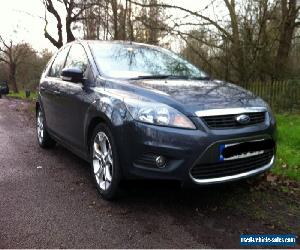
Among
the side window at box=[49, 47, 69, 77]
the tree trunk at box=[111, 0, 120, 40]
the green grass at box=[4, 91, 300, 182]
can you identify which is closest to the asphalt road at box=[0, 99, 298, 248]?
the green grass at box=[4, 91, 300, 182]

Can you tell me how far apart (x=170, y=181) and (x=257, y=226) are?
35.1 inches

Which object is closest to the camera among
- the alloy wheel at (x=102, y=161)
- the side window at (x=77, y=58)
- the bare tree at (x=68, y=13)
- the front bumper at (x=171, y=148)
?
the front bumper at (x=171, y=148)

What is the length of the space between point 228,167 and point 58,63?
3575 millimetres

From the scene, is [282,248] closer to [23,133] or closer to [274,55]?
[23,133]

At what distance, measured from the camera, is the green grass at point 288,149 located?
5641 millimetres

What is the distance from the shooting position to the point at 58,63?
6.68 m

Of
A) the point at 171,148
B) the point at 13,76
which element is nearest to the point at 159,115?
the point at 171,148

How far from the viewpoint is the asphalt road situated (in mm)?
3641

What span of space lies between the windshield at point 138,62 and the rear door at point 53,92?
979mm

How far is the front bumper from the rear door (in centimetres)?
219

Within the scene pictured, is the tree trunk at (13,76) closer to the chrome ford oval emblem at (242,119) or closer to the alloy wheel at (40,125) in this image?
the alloy wheel at (40,125)

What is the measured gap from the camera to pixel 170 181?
4.14m

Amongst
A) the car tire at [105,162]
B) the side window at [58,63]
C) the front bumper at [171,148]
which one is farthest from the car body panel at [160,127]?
the side window at [58,63]

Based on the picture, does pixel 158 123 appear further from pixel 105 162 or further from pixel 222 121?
pixel 105 162
